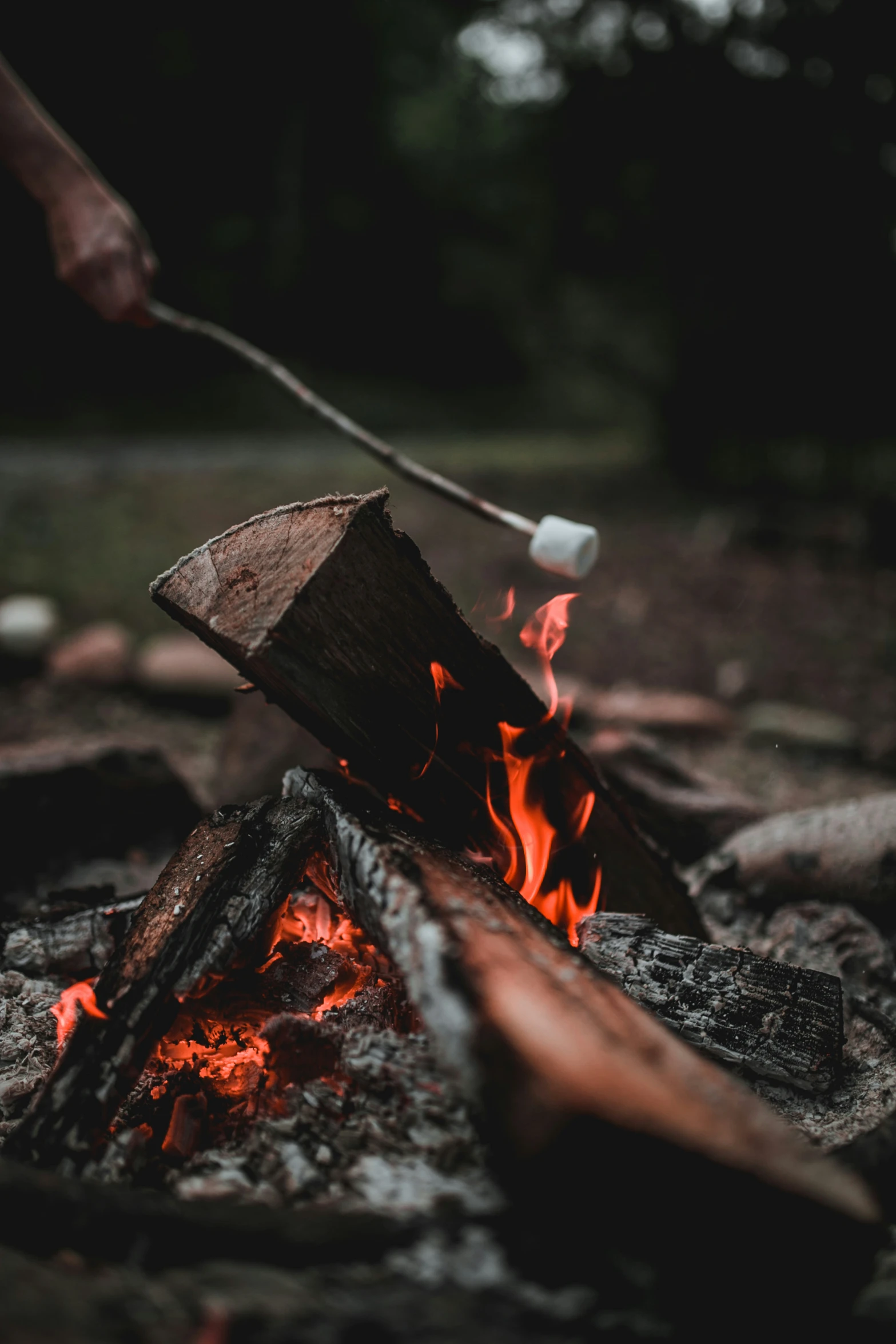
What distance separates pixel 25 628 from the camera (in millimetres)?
5055

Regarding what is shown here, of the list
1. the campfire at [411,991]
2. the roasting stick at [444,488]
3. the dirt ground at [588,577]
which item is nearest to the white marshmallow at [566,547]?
the roasting stick at [444,488]

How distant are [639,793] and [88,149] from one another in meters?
11.7

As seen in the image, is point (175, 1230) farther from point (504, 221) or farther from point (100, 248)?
point (504, 221)

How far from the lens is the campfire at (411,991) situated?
0.99m

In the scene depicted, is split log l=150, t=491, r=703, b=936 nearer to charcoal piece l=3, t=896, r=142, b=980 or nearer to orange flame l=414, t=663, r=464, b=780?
orange flame l=414, t=663, r=464, b=780

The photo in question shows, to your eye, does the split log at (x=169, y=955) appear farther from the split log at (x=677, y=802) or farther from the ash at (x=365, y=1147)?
the split log at (x=677, y=802)

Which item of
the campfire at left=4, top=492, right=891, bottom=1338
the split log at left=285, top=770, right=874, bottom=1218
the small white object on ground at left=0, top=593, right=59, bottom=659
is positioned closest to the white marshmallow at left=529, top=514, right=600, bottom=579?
the campfire at left=4, top=492, right=891, bottom=1338

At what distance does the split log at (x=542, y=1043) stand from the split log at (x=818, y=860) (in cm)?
120

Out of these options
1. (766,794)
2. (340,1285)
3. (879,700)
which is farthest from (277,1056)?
(879,700)

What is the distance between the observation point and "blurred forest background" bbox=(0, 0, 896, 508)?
20.8 feet

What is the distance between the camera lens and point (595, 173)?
7.00m

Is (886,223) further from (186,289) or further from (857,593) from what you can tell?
(186,289)

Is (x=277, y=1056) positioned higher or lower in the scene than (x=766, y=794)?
lower

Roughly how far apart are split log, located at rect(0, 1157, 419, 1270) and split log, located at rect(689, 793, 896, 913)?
63.5 inches
